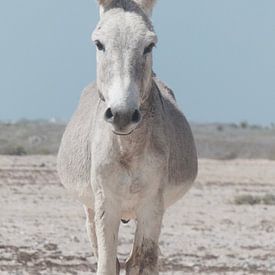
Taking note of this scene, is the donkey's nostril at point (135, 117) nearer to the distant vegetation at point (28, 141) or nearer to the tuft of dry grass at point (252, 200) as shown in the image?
the tuft of dry grass at point (252, 200)

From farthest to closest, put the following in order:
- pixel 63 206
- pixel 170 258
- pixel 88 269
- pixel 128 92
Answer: pixel 63 206 < pixel 170 258 < pixel 88 269 < pixel 128 92

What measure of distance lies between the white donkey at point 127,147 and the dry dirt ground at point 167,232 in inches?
210

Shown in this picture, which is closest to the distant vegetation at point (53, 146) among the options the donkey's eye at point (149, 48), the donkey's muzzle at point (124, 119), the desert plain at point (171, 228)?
the desert plain at point (171, 228)

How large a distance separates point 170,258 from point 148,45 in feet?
29.7

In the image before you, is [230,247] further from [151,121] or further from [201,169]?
[201,169]

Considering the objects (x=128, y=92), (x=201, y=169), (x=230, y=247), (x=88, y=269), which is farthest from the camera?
(x=201, y=169)

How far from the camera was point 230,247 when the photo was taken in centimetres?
1883

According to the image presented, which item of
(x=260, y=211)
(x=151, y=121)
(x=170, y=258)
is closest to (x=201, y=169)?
(x=260, y=211)

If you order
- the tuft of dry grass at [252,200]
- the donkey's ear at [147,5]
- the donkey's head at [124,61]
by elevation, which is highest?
the donkey's ear at [147,5]

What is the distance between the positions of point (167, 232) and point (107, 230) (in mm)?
12528

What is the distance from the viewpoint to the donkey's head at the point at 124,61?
7410 mm

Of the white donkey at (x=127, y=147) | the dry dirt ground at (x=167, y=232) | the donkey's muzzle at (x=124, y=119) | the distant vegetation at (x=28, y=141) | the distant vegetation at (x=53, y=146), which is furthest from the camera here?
the distant vegetation at (x=53, y=146)

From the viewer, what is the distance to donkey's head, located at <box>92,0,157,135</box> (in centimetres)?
741

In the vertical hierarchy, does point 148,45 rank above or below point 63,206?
above
